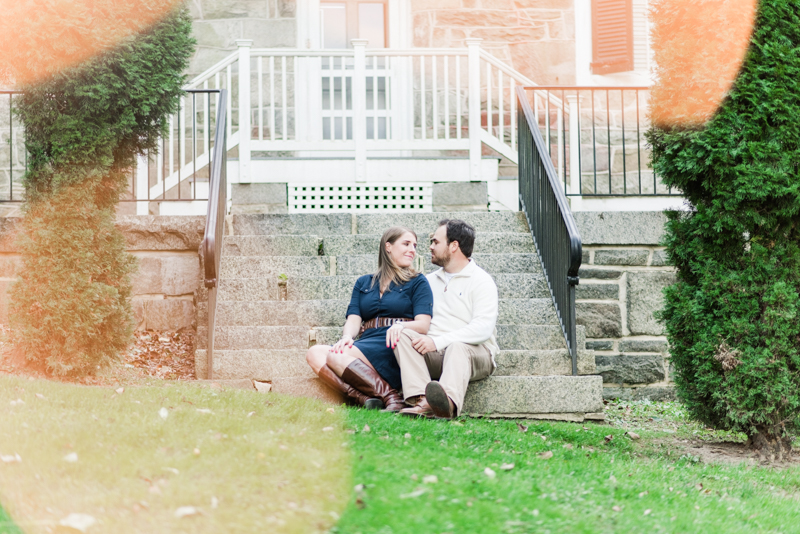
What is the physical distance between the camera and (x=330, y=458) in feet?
9.18

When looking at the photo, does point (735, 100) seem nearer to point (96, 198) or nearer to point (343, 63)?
point (96, 198)

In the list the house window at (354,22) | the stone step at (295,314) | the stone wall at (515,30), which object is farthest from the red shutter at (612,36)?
the stone step at (295,314)

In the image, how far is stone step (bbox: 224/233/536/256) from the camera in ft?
18.2

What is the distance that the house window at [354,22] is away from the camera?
8375 millimetres

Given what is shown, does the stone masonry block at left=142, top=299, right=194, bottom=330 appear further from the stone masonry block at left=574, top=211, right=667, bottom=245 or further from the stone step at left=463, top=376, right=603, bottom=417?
the stone masonry block at left=574, top=211, right=667, bottom=245

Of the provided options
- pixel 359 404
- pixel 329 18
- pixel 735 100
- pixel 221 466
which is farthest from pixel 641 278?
pixel 329 18

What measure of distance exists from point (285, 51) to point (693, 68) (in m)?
4.12

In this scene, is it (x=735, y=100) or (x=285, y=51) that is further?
(x=285, y=51)

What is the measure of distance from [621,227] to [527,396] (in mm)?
2078

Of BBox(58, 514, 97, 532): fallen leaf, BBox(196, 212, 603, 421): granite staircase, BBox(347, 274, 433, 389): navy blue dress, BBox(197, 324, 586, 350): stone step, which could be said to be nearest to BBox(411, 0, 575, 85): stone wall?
BBox(196, 212, 603, 421): granite staircase

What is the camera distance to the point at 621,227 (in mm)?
5703

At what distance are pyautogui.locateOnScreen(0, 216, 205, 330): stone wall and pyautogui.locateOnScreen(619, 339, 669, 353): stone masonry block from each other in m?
3.19

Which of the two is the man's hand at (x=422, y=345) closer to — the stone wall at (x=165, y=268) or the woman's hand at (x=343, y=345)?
the woman's hand at (x=343, y=345)

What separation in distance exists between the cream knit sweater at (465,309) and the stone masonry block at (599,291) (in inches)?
67.5
